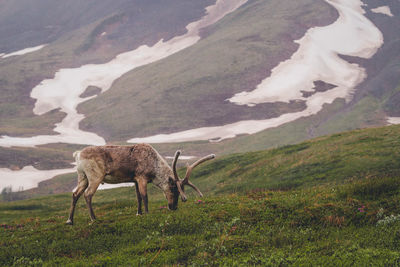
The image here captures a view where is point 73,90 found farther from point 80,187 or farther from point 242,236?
point 242,236

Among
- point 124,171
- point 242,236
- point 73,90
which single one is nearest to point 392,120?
point 124,171

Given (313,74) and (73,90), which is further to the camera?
(73,90)

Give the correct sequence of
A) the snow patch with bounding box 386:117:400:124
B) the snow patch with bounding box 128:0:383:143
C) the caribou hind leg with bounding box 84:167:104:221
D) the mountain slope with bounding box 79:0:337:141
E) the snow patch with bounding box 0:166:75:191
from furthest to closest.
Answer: the mountain slope with bounding box 79:0:337:141 → the snow patch with bounding box 128:0:383:143 → the snow patch with bounding box 386:117:400:124 → the snow patch with bounding box 0:166:75:191 → the caribou hind leg with bounding box 84:167:104:221

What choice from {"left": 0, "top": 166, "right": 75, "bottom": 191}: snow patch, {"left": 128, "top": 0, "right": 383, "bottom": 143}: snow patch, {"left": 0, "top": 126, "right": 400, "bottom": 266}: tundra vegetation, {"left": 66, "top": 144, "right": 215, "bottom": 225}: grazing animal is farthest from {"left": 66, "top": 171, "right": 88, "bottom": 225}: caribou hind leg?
{"left": 128, "top": 0, "right": 383, "bottom": 143}: snow patch

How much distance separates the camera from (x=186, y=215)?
518 inches

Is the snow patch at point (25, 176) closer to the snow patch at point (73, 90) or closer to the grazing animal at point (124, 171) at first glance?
the snow patch at point (73, 90)

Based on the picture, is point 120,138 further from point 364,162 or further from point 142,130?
point 364,162

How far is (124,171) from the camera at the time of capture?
1466 centimetres

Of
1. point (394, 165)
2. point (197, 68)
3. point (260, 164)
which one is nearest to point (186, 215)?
point (394, 165)

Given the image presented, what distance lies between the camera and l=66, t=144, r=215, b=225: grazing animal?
1427cm

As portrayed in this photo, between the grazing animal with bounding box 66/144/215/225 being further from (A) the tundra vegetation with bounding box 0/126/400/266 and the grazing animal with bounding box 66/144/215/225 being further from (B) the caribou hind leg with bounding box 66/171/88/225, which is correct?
(A) the tundra vegetation with bounding box 0/126/400/266

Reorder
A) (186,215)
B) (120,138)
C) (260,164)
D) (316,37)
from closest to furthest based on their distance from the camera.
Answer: (186,215) → (260,164) → (120,138) → (316,37)

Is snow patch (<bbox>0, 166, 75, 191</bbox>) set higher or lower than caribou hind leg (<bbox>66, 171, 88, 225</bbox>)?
lower

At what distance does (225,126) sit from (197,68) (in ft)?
154
